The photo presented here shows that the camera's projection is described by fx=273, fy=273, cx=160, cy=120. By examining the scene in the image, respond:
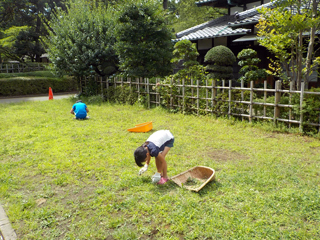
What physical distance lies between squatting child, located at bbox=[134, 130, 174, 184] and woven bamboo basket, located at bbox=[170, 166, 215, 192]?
0.22 meters

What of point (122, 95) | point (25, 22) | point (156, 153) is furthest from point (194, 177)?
point (25, 22)

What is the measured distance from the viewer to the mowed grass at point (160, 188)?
10.4ft

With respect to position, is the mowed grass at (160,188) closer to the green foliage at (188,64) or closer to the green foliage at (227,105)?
the green foliage at (227,105)

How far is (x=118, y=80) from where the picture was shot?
45.3 ft

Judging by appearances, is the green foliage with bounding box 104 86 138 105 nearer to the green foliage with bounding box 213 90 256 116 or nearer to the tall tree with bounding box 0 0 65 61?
the green foliage with bounding box 213 90 256 116

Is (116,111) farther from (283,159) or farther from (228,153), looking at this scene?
(283,159)

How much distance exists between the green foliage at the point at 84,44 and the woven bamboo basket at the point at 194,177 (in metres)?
11.1

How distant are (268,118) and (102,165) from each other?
480 cm

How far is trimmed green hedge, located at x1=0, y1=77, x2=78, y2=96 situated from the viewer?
Answer: 803 inches

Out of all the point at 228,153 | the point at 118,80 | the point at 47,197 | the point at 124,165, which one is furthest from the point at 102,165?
the point at 118,80

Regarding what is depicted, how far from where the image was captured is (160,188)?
4.14m

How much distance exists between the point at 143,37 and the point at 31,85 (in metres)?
12.9

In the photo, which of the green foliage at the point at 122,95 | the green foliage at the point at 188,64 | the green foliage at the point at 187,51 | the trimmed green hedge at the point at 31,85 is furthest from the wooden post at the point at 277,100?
the trimmed green hedge at the point at 31,85

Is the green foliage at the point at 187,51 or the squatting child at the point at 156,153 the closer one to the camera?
the squatting child at the point at 156,153
